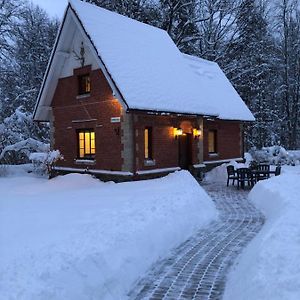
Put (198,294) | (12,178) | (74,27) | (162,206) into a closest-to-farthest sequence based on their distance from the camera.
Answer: (198,294)
(162,206)
(74,27)
(12,178)

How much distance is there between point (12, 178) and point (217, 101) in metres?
11.4

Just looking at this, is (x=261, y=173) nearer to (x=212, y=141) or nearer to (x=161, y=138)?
(x=161, y=138)

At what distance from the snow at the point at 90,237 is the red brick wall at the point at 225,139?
814cm

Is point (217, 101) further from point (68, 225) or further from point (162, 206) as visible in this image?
point (68, 225)

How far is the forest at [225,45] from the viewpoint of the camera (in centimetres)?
2844

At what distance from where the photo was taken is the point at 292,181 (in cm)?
1253

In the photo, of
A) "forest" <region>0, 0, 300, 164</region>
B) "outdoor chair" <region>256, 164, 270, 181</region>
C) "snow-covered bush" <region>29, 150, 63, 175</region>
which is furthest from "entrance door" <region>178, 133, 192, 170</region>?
"forest" <region>0, 0, 300, 164</region>

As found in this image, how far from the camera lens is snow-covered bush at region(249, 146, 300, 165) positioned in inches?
938

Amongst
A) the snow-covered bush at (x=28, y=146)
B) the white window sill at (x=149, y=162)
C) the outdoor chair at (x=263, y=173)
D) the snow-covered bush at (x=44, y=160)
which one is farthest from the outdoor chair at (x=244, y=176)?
the snow-covered bush at (x=28, y=146)

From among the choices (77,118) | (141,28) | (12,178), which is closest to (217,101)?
(141,28)

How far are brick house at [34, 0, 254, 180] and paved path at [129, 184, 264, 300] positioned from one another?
5792 millimetres

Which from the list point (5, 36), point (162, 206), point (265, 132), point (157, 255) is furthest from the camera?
point (265, 132)

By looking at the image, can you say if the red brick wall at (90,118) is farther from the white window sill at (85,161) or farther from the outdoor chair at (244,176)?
the outdoor chair at (244,176)

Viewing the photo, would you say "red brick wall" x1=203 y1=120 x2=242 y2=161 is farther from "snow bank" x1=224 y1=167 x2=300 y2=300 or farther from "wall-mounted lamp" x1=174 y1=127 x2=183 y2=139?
"snow bank" x1=224 y1=167 x2=300 y2=300
